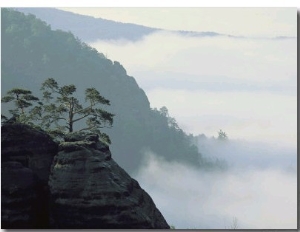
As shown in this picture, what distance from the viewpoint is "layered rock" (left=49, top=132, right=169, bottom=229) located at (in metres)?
10.7

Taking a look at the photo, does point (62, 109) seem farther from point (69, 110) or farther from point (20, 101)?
point (20, 101)

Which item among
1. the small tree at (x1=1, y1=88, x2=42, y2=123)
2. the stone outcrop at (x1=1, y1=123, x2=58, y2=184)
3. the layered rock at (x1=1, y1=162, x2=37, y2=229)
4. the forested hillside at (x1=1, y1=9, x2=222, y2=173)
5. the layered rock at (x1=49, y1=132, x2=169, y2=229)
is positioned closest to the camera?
the layered rock at (x1=49, y1=132, x2=169, y2=229)

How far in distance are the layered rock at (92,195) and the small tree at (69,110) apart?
58 centimetres

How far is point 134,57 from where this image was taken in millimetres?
11758

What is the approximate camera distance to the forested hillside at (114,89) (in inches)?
474

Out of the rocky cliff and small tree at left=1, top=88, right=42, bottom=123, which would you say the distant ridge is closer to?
small tree at left=1, top=88, right=42, bottom=123

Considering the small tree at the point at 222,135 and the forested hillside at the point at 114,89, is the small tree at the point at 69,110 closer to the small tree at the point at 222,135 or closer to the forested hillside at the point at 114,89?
the forested hillside at the point at 114,89

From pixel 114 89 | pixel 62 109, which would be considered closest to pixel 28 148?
pixel 62 109

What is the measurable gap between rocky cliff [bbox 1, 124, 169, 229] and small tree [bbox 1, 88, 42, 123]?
380 mm

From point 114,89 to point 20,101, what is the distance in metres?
2.97

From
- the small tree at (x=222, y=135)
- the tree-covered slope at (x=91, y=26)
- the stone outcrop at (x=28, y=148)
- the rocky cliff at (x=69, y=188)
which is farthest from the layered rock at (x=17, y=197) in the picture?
the small tree at (x=222, y=135)

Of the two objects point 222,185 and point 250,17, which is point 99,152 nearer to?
point 222,185

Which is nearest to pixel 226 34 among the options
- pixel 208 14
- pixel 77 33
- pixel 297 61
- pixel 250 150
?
pixel 208 14
